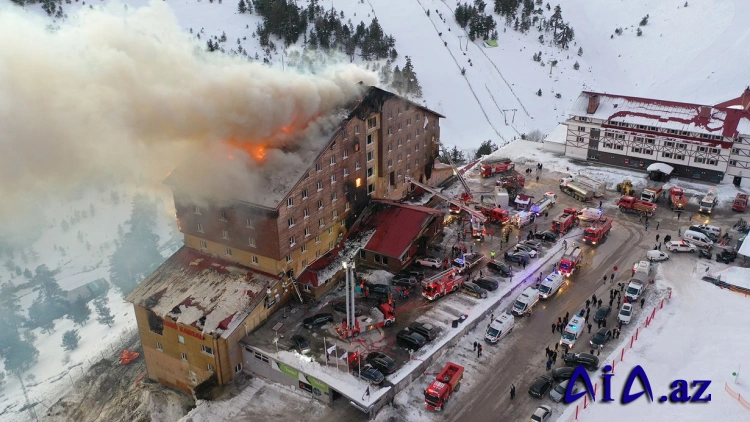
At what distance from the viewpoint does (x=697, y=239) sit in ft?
186

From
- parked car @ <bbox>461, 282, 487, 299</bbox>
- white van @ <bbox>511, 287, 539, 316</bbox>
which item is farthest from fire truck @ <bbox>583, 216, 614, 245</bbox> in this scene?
parked car @ <bbox>461, 282, 487, 299</bbox>

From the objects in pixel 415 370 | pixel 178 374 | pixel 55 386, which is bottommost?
pixel 55 386

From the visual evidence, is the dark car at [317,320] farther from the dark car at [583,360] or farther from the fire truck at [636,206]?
the fire truck at [636,206]

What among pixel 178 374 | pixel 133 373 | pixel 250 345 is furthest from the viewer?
pixel 133 373

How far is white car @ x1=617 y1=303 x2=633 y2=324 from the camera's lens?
45188 mm

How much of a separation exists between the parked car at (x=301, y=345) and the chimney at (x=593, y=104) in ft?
167

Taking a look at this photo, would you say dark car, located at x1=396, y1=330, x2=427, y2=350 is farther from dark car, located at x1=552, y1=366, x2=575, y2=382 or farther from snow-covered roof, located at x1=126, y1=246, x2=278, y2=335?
snow-covered roof, located at x1=126, y1=246, x2=278, y2=335

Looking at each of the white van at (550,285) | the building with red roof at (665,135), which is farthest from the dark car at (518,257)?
the building with red roof at (665,135)

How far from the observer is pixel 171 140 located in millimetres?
44219

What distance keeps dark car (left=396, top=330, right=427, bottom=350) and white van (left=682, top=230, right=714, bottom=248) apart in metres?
29.7

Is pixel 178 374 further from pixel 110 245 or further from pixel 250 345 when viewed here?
pixel 110 245

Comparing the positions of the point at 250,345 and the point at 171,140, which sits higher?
the point at 171,140

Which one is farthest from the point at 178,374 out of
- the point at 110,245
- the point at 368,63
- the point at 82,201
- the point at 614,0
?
the point at 614,0

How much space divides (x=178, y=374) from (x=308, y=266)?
12.8 meters
